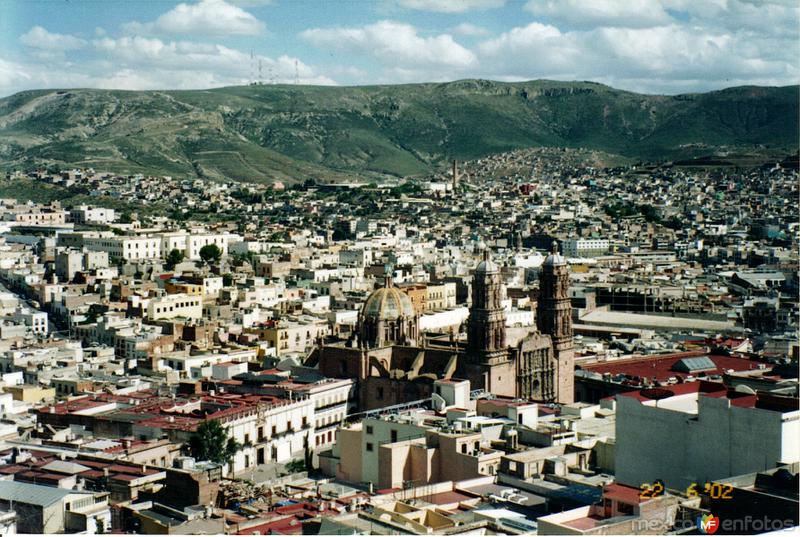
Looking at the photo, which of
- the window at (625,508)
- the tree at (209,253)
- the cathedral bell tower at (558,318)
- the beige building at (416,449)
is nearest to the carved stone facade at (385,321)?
the cathedral bell tower at (558,318)

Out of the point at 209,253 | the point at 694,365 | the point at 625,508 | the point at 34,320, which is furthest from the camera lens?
the point at 209,253

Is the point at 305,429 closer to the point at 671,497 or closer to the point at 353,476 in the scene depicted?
the point at 353,476

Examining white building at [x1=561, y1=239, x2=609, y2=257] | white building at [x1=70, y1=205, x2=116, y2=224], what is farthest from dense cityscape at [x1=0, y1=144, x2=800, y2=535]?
white building at [x1=70, y1=205, x2=116, y2=224]

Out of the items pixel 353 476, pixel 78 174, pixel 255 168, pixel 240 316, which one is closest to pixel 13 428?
pixel 353 476

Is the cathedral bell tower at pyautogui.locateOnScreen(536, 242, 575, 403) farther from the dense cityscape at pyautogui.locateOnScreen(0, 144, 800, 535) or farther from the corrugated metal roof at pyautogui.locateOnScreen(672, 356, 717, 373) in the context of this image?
the corrugated metal roof at pyautogui.locateOnScreen(672, 356, 717, 373)

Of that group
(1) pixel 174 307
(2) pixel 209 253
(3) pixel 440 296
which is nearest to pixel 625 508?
(1) pixel 174 307

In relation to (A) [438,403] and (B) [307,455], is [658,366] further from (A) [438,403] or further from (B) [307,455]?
(B) [307,455]
